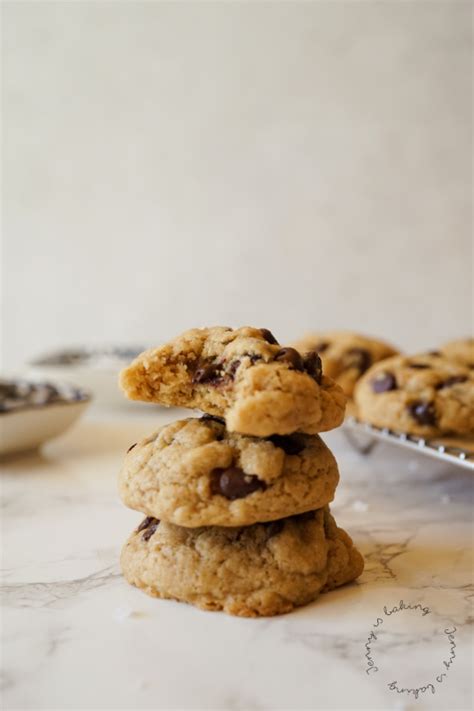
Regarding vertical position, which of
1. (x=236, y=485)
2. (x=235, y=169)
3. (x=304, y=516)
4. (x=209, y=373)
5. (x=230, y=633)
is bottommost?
(x=230, y=633)

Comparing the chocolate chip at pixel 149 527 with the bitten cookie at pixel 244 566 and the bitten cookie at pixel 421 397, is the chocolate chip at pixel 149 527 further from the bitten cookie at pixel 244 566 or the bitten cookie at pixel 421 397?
the bitten cookie at pixel 421 397

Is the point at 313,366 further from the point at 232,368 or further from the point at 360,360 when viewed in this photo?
the point at 360,360

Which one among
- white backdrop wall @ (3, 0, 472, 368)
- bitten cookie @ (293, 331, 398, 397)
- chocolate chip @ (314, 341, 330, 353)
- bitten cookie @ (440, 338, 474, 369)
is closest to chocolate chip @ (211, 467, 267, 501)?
bitten cookie @ (440, 338, 474, 369)

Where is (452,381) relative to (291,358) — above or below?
below

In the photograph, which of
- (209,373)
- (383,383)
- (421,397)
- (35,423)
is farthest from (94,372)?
(209,373)

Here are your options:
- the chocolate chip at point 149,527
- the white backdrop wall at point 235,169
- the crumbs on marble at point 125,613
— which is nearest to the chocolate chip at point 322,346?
the white backdrop wall at point 235,169

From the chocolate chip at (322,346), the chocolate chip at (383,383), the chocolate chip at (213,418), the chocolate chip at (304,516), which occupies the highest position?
the chocolate chip at (213,418)
